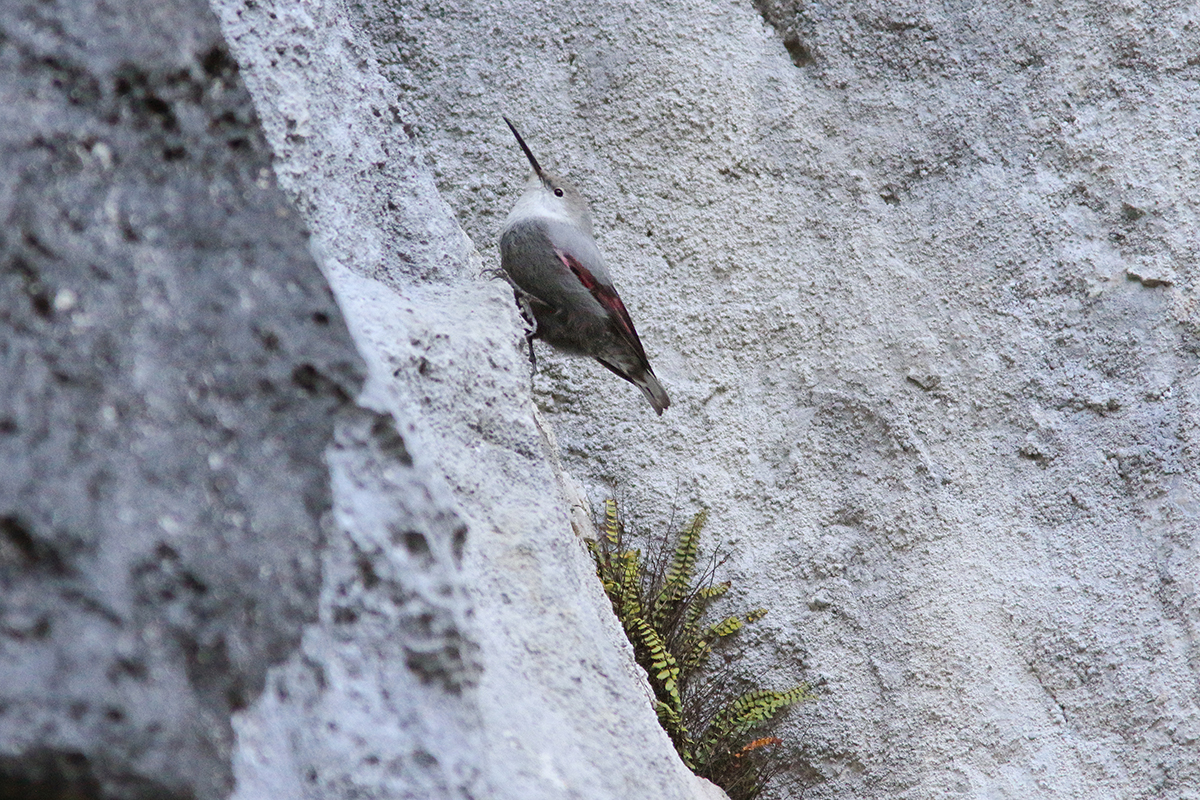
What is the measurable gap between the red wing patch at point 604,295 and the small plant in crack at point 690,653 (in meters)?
0.80

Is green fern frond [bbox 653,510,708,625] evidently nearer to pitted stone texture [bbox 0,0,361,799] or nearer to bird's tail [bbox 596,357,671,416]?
bird's tail [bbox 596,357,671,416]

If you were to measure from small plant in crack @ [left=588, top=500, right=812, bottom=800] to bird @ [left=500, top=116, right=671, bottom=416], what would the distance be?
68cm

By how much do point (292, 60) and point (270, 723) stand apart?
1318 millimetres

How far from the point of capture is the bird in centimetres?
330

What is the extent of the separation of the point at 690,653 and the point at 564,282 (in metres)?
1.62

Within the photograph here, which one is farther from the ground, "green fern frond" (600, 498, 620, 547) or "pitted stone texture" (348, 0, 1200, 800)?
"pitted stone texture" (348, 0, 1200, 800)

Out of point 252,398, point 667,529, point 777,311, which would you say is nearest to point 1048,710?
point 667,529

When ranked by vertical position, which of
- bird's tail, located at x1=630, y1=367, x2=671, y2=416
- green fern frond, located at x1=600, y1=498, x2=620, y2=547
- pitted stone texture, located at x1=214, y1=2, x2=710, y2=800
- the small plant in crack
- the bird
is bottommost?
the small plant in crack

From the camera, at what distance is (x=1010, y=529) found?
3.91 metres

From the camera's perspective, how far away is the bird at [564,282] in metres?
3.30

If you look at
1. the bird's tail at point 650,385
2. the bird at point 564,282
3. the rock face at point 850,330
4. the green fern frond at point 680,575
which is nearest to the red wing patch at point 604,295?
the bird at point 564,282

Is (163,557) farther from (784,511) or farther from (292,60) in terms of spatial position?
(784,511)

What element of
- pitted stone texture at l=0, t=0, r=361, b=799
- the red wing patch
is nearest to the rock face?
the red wing patch

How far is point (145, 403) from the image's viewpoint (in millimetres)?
1175
